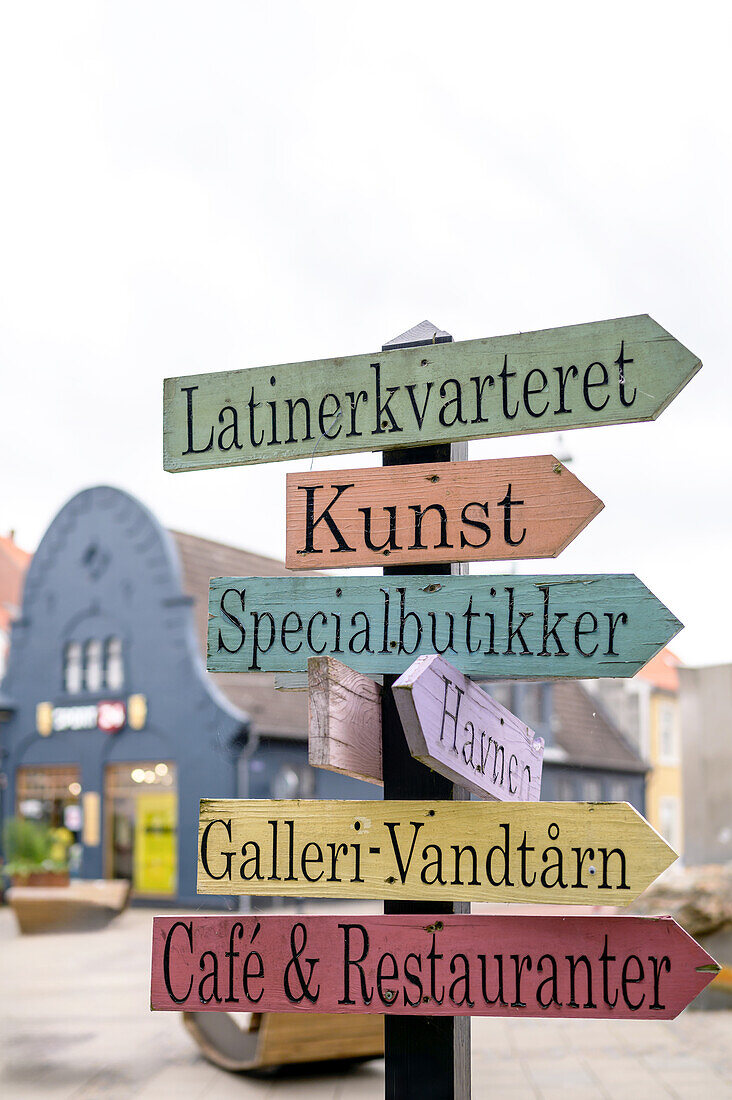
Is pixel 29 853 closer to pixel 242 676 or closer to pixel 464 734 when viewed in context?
pixel 242 676

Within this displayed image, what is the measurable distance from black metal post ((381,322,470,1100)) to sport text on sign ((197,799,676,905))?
0.67ft

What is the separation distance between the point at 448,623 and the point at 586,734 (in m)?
25.8

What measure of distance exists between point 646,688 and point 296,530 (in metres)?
28.5

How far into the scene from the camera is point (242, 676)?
22.4 meters

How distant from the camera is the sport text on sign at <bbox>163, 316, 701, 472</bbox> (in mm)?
2445

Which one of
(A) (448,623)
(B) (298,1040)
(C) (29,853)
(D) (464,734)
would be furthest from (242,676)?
(D) (464,734)

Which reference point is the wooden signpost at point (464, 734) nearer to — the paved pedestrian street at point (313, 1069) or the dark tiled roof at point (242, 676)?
the paved pedestrian street at point (313, 1069)

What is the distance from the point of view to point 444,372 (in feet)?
8.45

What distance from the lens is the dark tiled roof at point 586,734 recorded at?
26.4m

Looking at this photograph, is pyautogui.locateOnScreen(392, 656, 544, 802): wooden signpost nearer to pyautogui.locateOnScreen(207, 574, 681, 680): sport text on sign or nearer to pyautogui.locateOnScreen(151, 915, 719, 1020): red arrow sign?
pyautogui.locateOnScreen(207, 574, 681, 680): sport text on sign

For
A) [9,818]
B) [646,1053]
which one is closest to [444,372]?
[646,1053]

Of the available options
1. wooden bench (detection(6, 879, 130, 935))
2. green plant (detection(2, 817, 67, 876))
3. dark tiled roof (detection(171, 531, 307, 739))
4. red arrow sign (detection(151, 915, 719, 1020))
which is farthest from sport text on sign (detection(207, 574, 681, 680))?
dark tiled roof (detection(171, 531, 307, 739))

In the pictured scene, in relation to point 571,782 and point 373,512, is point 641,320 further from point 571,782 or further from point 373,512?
point 571,782

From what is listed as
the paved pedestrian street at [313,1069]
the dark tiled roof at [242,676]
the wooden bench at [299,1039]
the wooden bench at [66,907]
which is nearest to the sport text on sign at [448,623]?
the wooden bench at [299,1039]
